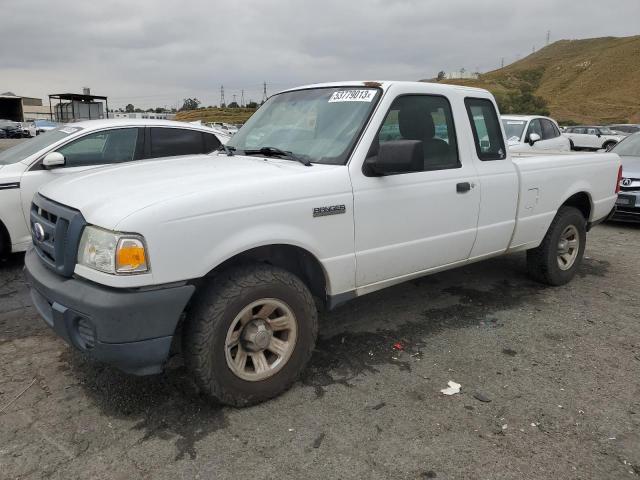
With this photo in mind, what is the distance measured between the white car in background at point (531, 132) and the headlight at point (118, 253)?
9846 mm

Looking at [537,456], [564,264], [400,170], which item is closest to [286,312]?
[400,170]

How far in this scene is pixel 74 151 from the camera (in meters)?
5.93

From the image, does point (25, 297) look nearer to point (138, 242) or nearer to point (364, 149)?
point (138, 242)

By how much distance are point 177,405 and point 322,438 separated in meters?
0.91

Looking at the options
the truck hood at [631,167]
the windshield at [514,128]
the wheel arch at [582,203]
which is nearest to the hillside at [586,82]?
the windshield at [514,128]

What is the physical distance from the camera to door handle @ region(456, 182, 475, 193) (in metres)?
4.05

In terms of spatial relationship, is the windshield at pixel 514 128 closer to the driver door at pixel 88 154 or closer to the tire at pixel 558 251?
the tire at pixel 558 251

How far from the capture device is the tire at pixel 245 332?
112 inches

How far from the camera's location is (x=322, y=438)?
283 centimetres

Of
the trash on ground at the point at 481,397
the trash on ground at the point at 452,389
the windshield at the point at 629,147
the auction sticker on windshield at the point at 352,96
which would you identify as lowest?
the trash on ground at the point at 481,397

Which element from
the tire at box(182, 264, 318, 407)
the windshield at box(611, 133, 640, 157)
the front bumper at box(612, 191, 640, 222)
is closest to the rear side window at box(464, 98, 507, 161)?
the tire at box(182, 264, 318, 407)

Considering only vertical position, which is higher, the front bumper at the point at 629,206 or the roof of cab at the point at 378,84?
the roof of cab at the point at 378,84

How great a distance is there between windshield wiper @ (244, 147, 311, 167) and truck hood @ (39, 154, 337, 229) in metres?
0.04

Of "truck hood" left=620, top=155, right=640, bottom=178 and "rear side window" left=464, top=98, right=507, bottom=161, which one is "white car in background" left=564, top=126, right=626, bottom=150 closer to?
"truck hood" left=620, top=155, right=640, bottom=178
